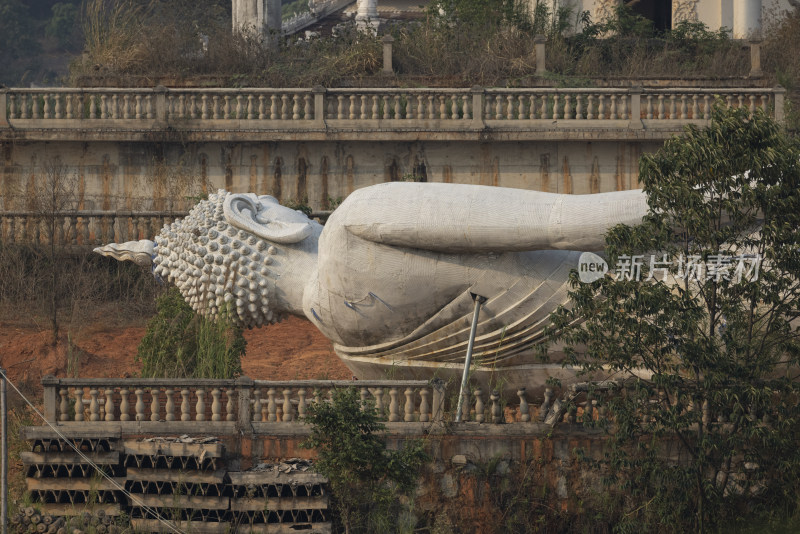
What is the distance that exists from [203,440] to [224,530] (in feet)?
2.51

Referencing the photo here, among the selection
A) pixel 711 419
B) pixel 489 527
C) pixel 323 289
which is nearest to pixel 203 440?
pixel 323 289

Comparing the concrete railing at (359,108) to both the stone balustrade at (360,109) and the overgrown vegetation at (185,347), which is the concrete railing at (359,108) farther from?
the overgrown vegetation at (185,347)

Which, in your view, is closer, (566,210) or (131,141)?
(566,210)

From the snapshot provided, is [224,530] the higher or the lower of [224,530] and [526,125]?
the lower

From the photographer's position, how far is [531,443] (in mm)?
11016

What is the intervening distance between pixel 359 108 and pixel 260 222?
998cm

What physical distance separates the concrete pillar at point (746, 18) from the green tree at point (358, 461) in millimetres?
19436

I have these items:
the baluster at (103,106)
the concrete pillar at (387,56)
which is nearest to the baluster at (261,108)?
the baluster at (103,106)

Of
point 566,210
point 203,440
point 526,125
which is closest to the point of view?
point 566,210

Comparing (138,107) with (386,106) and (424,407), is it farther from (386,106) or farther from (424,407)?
(424,407)

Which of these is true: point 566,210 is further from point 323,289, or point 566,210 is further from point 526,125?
point 526,125

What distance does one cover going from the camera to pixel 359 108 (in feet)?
69.4

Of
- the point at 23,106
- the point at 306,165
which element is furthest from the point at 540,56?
the point at 23,106

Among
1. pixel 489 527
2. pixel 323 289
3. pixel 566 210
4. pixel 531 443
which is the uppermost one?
pixel 566 210
